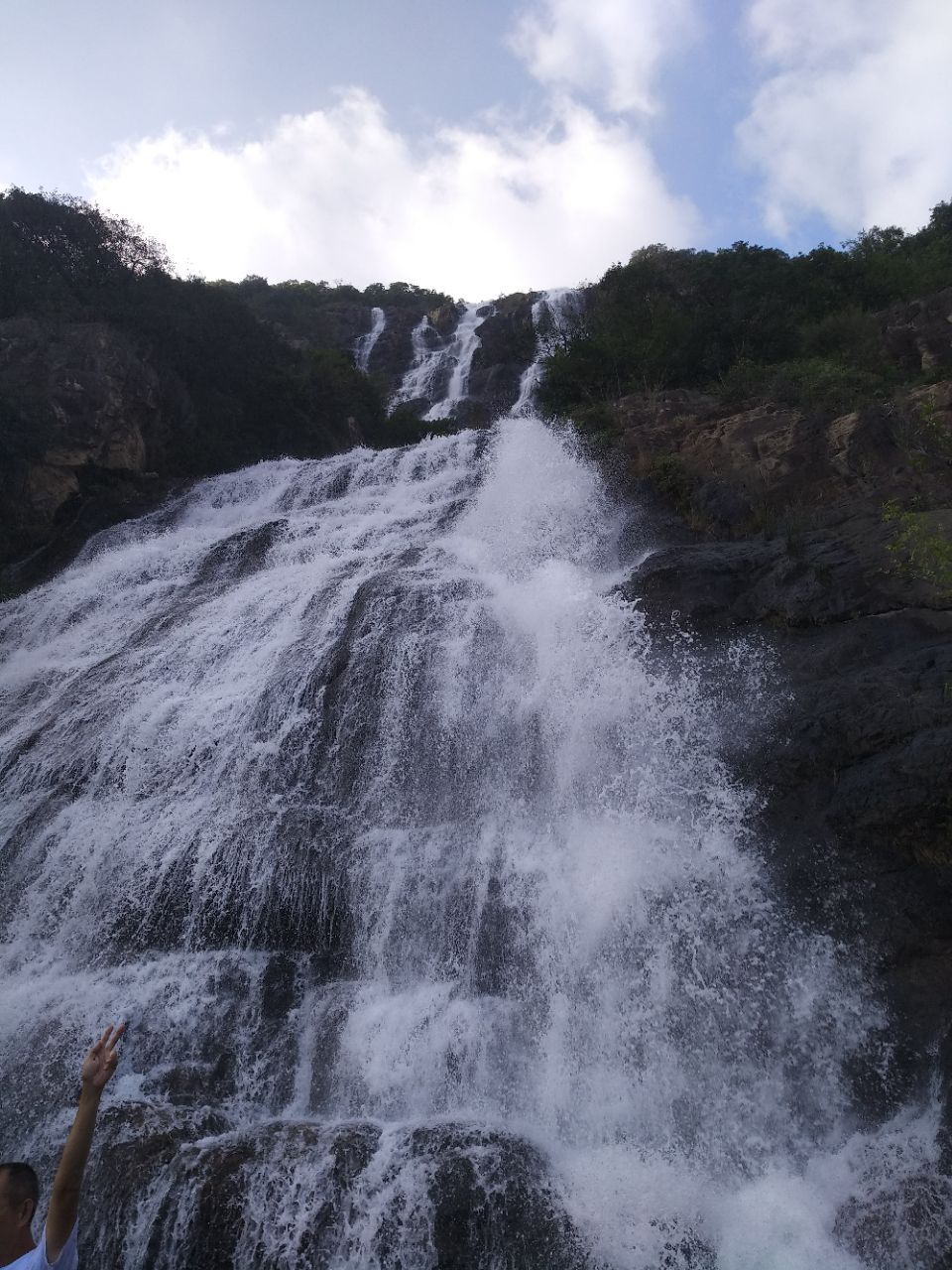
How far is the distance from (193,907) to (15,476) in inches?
565

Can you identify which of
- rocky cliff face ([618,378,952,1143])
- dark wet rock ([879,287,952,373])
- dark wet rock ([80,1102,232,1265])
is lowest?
dark wet rock ([80,1102,232,1265])

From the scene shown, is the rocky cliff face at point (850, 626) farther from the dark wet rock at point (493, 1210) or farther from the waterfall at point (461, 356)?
the waterfall at point (461, 356)

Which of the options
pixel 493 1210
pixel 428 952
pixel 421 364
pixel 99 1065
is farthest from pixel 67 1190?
pixel 421 364

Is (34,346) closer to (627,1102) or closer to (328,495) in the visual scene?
(328,495)

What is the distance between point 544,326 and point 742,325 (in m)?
13.1

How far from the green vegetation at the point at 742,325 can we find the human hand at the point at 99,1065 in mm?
16897

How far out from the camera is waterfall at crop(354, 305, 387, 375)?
4194 centimetres

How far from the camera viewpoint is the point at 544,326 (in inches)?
1280

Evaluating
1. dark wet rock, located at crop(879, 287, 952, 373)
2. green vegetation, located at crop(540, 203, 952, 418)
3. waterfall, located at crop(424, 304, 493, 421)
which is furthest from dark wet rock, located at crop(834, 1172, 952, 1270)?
waterfall, located at crop(424, 304, 493, 421)

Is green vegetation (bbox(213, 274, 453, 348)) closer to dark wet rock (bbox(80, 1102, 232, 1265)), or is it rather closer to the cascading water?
the cascading water

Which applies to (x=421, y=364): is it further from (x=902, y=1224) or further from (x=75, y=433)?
(x=902, y=1224)

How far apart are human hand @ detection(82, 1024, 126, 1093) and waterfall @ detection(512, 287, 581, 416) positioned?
2426 cm

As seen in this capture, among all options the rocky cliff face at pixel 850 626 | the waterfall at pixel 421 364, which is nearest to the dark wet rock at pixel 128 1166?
the rocky cliff face at pixel 850 626

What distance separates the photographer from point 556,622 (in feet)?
38.1
